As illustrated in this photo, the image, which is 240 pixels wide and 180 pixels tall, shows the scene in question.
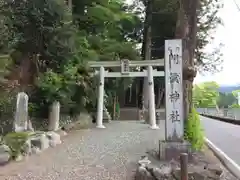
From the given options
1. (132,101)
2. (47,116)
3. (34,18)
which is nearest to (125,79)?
(132,101)

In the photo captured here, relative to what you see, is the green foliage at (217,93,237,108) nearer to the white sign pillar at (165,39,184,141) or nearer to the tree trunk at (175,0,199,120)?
the tree trunk at (175,0,199,120)

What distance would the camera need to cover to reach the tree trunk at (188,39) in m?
7.24

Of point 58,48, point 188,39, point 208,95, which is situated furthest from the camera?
point 208,95

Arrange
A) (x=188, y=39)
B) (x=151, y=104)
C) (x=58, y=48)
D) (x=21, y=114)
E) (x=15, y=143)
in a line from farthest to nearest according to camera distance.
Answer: (x=151, y=104), (x=58, y=48), (x=21, y=114), (x=188, y=39), (x=15, y=143)

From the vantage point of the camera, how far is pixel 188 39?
7.39 metres

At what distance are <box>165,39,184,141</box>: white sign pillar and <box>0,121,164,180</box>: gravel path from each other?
121 centimetres

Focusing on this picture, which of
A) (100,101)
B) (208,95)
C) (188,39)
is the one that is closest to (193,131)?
(188,39)

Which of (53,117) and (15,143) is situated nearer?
(15,143)

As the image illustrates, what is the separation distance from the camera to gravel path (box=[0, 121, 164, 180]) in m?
5.63

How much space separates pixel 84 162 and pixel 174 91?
2.80 metres

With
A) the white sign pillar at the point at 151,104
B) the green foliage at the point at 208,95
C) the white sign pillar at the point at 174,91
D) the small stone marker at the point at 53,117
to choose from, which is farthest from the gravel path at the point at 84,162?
the green foliage at the point at 208,95

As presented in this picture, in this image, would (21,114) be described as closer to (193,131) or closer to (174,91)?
(174,91)

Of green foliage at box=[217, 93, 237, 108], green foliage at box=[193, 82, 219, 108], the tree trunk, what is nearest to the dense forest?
the tree trunk

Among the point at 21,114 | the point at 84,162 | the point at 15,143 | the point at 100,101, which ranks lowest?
the point at 84,162
